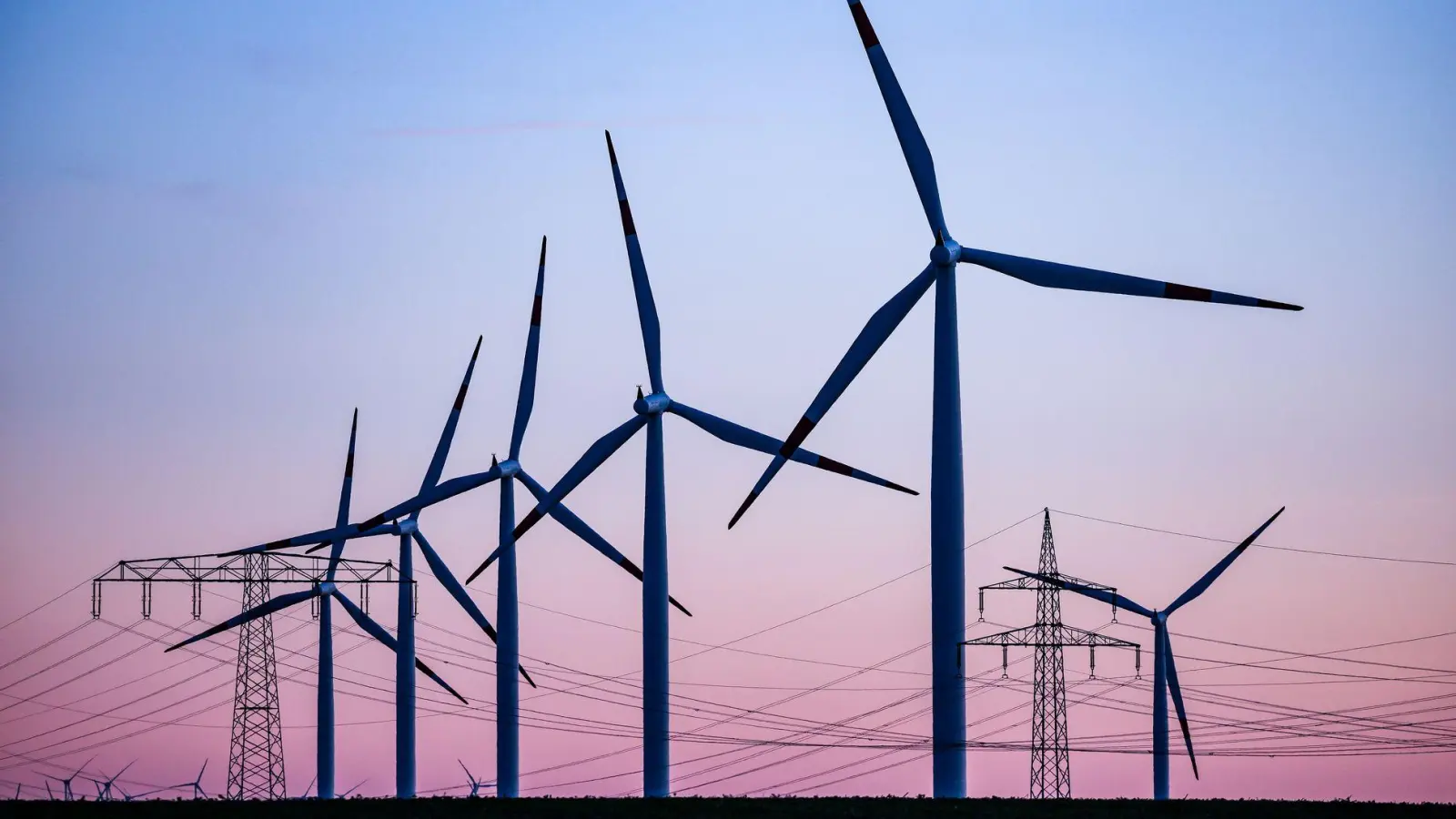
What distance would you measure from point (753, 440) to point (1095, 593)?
2767 cm

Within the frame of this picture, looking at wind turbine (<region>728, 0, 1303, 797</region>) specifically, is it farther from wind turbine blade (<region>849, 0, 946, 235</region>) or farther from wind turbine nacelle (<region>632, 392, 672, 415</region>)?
wind turbine nacelle (<region>632, 392, 672, 415</region>)

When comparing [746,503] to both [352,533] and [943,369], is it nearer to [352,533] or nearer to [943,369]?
[943,369]

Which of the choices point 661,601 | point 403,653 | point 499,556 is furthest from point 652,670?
point 403,653

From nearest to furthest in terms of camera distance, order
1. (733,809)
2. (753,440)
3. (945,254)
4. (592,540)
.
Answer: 1. (733,809)
2. (945,254)
3. (753,440)
4. (592,540)

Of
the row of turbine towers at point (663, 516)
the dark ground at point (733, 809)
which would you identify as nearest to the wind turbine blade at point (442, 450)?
the row of turbine towers at point (663, 516)

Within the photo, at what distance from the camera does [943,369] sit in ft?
266

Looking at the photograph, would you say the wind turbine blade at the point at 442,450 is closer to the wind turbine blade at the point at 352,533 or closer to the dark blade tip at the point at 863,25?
the wind turbine blade at the point at 352,533

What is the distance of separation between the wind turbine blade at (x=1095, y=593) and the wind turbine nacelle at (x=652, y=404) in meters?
23.9

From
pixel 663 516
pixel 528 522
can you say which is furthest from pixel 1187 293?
pixel 528 522

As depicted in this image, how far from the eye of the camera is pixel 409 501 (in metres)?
124

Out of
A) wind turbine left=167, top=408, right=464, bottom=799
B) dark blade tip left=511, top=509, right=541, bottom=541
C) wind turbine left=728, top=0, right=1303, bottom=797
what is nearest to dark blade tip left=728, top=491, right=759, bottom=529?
wind turbine left=728, top=0, right=1303, bottom=797

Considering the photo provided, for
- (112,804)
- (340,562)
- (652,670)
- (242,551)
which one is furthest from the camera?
(340,562)

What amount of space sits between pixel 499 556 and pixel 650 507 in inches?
1004

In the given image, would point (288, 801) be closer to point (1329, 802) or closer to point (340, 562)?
point (1329, 802)
